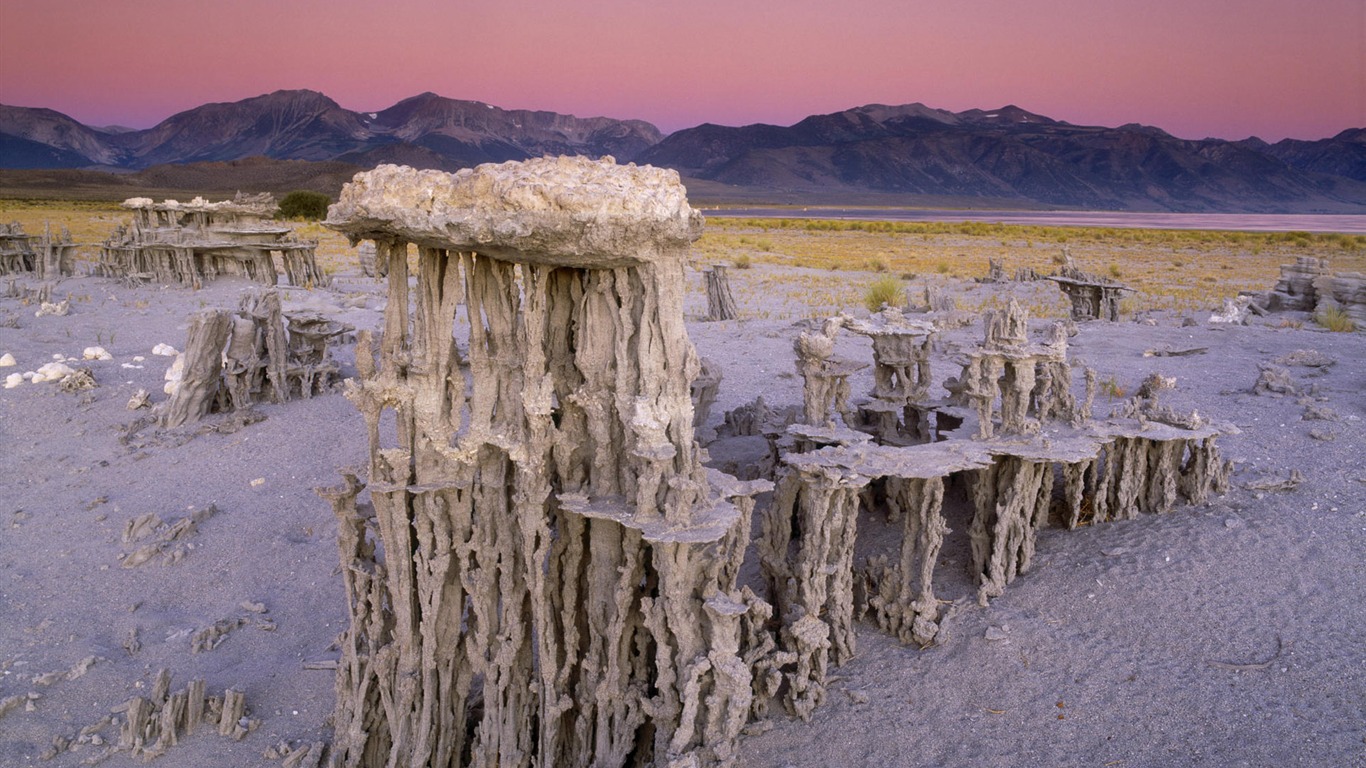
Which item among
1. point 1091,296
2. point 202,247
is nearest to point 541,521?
point 1091,296

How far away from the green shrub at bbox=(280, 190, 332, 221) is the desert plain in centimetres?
4482

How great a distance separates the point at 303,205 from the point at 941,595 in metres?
57.8

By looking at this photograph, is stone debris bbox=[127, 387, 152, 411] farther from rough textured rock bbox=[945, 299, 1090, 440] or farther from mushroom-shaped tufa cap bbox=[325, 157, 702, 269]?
rough textured rock bbox=[945, 299, 1090, 440]

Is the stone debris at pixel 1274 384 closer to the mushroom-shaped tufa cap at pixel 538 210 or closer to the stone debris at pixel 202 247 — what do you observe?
the mushroom-shaped tufa cap at pixel 538 210

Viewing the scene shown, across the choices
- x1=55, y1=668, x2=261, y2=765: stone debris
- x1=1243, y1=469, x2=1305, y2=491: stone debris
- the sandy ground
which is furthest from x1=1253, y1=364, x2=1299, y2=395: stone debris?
x1=55, y1=668, x2=261, y2=765: stone debris

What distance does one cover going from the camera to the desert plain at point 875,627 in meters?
5.46

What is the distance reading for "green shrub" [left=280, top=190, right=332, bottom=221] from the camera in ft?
183

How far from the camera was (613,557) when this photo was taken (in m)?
5.46

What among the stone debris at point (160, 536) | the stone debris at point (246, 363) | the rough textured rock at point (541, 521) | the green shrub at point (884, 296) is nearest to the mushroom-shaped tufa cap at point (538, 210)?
the rough textured rock at point (541, 521)

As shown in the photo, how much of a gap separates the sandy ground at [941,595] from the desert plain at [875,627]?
21 mm

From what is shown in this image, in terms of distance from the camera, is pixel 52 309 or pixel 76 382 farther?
pixel 52 309

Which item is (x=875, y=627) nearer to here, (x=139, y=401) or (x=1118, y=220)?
(x=139, y=401)

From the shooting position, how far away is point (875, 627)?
6645 millimetres

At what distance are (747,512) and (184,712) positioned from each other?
421 centimetres
